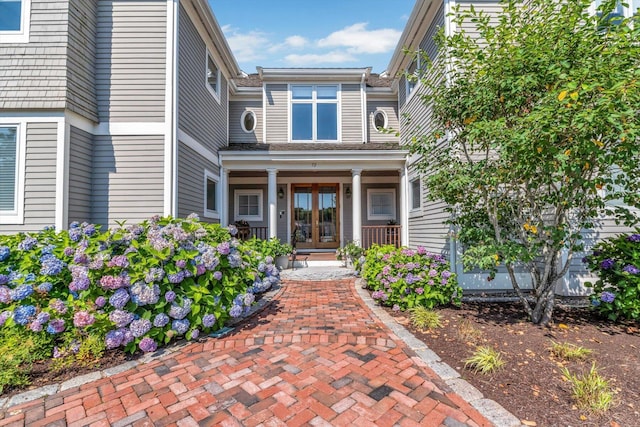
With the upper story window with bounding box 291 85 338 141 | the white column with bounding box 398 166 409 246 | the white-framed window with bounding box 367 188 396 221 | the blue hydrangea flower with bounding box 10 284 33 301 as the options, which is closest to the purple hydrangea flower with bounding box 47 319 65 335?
the blue hydrangea flower with bounding box 10 284 33 301

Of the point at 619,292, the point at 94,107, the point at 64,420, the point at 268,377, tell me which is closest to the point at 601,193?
the point at 619,292

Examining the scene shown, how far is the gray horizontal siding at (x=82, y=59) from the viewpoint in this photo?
4.85 metres

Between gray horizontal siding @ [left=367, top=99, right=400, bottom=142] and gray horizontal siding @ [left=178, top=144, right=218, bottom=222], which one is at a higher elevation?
gray horizontal siding @ [left=367, top=99, right=400, bottom=142]

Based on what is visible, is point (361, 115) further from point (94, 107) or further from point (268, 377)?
point (268, 377)

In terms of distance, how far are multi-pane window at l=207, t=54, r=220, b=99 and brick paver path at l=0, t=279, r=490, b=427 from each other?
262 inches

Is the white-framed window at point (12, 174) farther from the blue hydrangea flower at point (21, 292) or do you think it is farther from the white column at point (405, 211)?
the white column at point (405, 211)

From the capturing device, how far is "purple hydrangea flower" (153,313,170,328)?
2.82 meters

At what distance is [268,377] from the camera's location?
2.43 m

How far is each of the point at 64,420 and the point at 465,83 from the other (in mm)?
4878

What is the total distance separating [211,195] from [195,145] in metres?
1.57

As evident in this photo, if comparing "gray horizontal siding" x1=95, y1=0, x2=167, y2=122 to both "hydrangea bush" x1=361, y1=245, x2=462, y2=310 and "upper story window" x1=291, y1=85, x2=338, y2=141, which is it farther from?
"hydrangea bush" x1=361, y1=245, x2=462, y2=310

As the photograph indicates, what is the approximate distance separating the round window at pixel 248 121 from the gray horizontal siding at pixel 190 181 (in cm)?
276

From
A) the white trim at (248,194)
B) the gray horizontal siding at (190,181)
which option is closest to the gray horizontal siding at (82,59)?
the gray horizontal siding at (190,181)

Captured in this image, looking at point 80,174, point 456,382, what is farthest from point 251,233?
point 456,382
